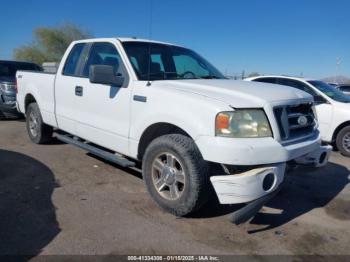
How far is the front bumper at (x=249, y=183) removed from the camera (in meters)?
3.25

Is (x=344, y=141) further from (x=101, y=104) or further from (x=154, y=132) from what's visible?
(x=101, y=104)

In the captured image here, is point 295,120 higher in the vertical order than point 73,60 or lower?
lower

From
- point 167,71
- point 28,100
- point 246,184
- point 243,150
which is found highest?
point 167,71

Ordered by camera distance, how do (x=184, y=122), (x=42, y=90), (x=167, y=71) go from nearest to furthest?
(x=184, y=122) → (x=167, y=71) → (x=42, y=90)

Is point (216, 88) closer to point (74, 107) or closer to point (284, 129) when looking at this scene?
point (284, 129)

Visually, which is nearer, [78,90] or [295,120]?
[295,120]

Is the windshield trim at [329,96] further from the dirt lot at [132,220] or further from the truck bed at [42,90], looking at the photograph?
the truck bed at [42,90]

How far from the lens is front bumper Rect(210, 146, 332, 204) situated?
10.7 ft

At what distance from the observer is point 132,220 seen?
12.2 ft

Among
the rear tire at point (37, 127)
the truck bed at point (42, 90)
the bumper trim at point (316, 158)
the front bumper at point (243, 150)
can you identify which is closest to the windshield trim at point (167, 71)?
the front bumper at point (243, 150)

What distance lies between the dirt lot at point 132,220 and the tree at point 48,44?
4667cm

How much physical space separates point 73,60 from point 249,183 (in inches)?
147

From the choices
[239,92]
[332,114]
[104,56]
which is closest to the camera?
[239,92]

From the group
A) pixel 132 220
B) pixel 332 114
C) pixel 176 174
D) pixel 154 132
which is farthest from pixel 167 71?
pixel 332 114
